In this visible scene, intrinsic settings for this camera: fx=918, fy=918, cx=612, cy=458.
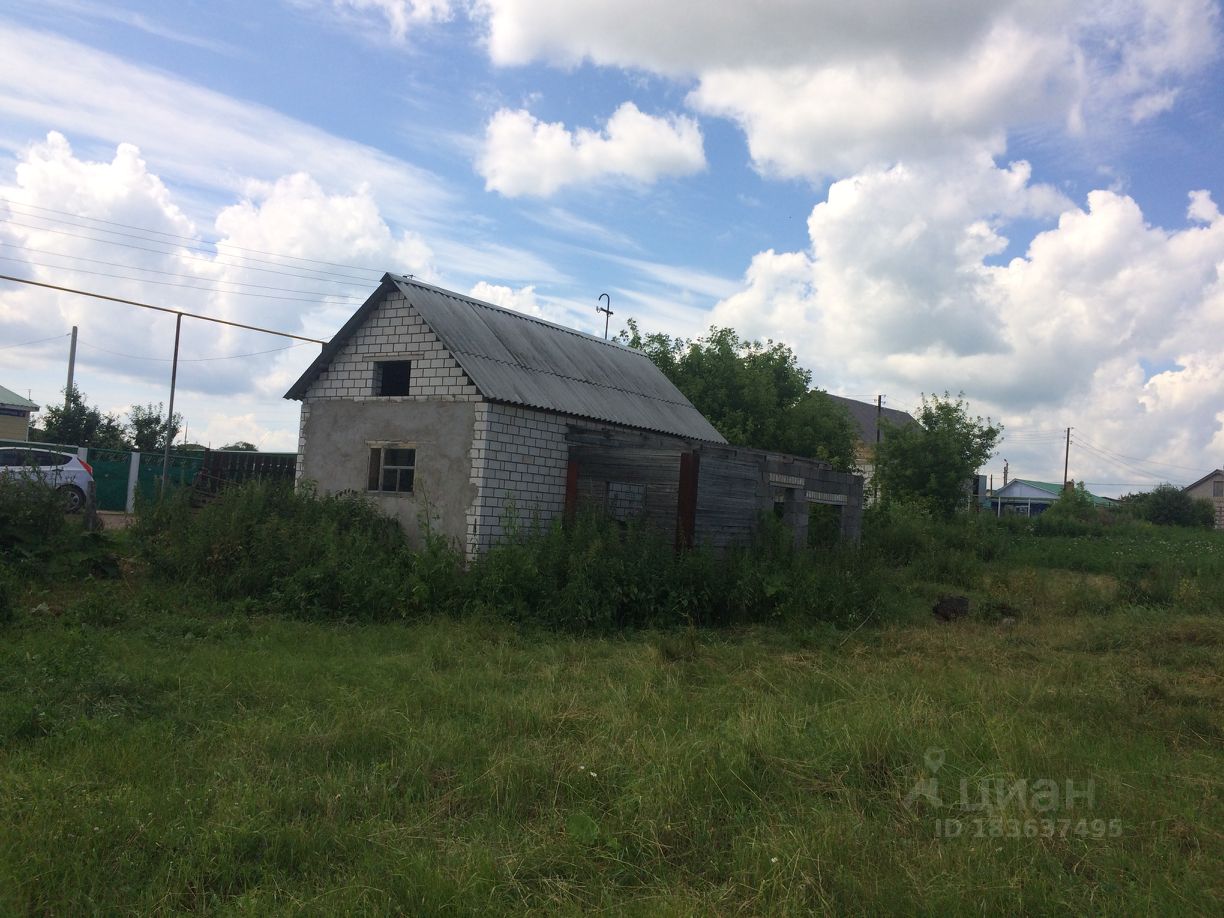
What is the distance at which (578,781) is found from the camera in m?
5.32

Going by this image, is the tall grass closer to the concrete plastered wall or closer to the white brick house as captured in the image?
the concrete plastered wall

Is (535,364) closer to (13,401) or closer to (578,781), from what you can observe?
(578,781)

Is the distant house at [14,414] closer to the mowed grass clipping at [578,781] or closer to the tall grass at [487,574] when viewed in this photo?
the tall grass at [487,574]

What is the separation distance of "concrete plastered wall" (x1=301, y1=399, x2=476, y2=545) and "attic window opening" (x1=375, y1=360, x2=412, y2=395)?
0.48m

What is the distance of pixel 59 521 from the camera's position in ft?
42.7

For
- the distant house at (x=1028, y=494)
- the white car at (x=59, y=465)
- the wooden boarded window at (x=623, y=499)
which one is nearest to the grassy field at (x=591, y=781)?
the wooden boarded window at (x=623, y=499)

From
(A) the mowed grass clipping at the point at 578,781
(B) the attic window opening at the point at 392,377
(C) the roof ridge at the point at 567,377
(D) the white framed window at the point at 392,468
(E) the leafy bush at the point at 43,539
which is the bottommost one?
(A) the mowed grass clipping at the point at 578,781

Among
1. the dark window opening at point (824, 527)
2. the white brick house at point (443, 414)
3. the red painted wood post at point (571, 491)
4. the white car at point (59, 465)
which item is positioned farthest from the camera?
the white car at point (59, 465)

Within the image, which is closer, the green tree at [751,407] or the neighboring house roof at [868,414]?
the green tree at [751,407]

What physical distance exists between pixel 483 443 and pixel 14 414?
49.3 metres

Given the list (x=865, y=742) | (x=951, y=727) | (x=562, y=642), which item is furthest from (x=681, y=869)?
(x=562, y=642)

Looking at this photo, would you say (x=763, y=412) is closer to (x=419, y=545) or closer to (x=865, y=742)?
(x=419, y=545)

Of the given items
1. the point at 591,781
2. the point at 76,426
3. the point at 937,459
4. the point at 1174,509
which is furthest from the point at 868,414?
the point at 591,781

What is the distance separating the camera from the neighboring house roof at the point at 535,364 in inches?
561
